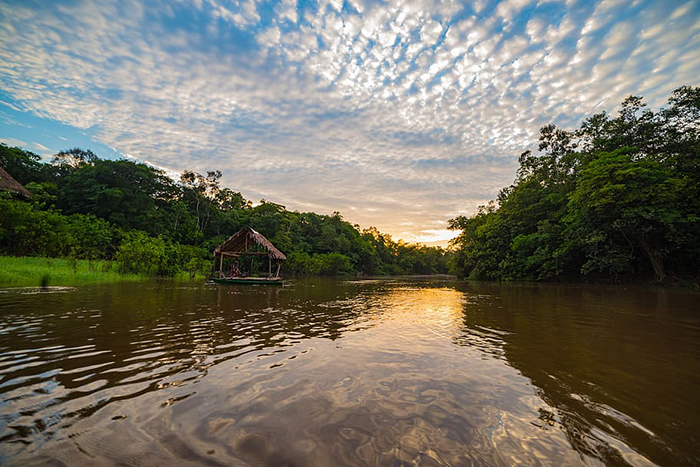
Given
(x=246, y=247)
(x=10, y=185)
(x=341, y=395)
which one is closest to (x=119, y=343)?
(x=341, y=395)

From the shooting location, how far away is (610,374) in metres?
3.83

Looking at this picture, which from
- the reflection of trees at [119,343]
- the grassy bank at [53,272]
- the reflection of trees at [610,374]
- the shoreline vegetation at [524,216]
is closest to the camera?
the reflection of trees at [610,374]

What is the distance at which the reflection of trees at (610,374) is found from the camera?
2.37 metres

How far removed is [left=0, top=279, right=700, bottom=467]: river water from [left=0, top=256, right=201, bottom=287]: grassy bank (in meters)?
9.98

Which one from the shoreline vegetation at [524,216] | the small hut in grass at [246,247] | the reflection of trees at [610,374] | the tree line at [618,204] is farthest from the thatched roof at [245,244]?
the tree line at [618,204]

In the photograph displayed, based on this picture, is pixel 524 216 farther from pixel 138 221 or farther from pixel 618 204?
pixel 138 221

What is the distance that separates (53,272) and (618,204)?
112 feet

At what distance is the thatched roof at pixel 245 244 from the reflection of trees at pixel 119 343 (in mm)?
10942

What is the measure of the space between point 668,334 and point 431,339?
4.91 metres

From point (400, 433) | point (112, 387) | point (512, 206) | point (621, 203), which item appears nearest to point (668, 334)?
point (400, 433)

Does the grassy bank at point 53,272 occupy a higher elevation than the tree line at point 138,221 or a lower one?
lower

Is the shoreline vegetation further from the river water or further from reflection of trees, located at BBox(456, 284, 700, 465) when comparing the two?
reflection of trees, located at BBox(456, 284, 700, 465)

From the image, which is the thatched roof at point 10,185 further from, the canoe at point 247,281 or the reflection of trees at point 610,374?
the reflection of trees at point 610,374

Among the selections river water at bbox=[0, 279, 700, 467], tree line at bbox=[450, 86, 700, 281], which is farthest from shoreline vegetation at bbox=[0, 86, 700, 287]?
river water at bbox=[0, 279, 700, 467]
